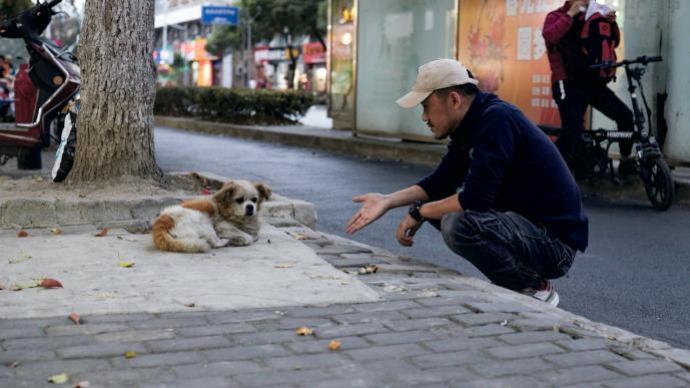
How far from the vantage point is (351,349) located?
368 centimetres

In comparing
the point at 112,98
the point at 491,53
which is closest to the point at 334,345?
the point at 112,98

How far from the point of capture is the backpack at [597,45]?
966cm

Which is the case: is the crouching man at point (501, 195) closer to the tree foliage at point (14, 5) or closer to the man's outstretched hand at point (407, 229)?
the man's outstretched hand at point (407, 229)

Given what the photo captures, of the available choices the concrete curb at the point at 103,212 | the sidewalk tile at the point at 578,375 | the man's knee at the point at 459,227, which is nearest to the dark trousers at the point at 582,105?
the concrete curb at the point at 103,212

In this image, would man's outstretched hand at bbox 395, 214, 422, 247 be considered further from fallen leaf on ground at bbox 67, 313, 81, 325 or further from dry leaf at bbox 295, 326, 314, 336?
fallen leaf on ground at bbox 67, 313, 81, 325

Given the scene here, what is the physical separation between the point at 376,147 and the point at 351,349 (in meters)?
11.5

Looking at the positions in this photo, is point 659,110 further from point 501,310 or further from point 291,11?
point 291,11

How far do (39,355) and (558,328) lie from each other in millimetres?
1939

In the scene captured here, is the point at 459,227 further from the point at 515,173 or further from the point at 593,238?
the point at 593,238

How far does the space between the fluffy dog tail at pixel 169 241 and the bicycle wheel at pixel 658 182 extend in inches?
189

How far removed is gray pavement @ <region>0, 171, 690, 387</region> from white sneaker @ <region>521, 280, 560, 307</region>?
0.20m

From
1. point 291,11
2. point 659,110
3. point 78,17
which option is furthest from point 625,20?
point 291,11

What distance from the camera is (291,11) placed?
181 feet

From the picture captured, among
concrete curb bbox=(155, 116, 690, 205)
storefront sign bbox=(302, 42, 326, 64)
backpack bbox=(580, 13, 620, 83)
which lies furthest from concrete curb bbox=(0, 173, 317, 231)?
storefront sign bbox=(302, 42, 326, 64)
